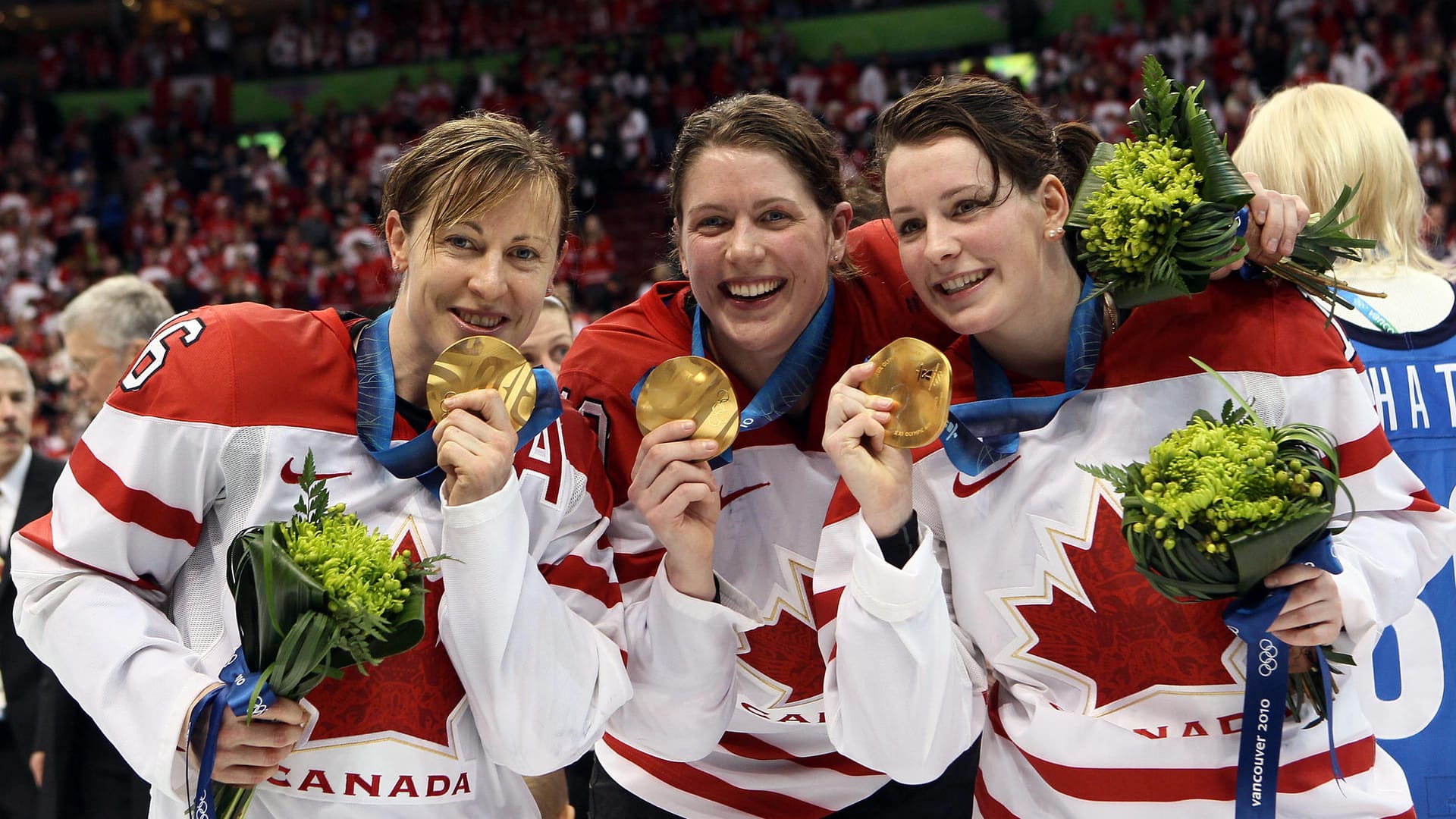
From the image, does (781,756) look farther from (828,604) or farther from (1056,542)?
(1056,542)

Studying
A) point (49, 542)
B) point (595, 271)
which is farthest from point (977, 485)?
point (595, 271)

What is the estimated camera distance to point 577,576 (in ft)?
7.39

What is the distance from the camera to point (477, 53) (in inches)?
751

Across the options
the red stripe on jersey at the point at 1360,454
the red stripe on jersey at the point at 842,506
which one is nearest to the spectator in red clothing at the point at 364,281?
the red stripe on jersey at the point at 842,506

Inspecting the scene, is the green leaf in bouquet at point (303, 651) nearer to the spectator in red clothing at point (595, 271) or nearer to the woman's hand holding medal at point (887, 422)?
the woman's hand holding medal at point (887, 422)

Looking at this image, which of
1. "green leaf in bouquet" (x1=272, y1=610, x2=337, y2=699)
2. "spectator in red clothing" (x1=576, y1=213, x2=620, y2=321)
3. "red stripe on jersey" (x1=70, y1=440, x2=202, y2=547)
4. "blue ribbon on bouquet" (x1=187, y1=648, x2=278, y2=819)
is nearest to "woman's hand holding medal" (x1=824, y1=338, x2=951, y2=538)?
"green leaf in bouquet" (x1=272, y1=610, x2=337, y2=699)

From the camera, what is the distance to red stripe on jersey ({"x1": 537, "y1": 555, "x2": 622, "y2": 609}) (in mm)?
2246

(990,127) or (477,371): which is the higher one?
(990,127)

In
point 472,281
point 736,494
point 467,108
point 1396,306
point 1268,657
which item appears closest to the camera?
point 1268,657

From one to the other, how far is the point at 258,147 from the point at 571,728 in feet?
56.4

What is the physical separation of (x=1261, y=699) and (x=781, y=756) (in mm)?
1011

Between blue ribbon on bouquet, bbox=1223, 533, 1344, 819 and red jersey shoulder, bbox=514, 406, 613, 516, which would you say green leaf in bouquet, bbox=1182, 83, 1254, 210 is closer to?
blue ribbon on bouquet, bbox=1223, 533, 1344, 819

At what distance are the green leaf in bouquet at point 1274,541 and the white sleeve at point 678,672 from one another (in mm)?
844

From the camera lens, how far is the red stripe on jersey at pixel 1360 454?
1954 mm
